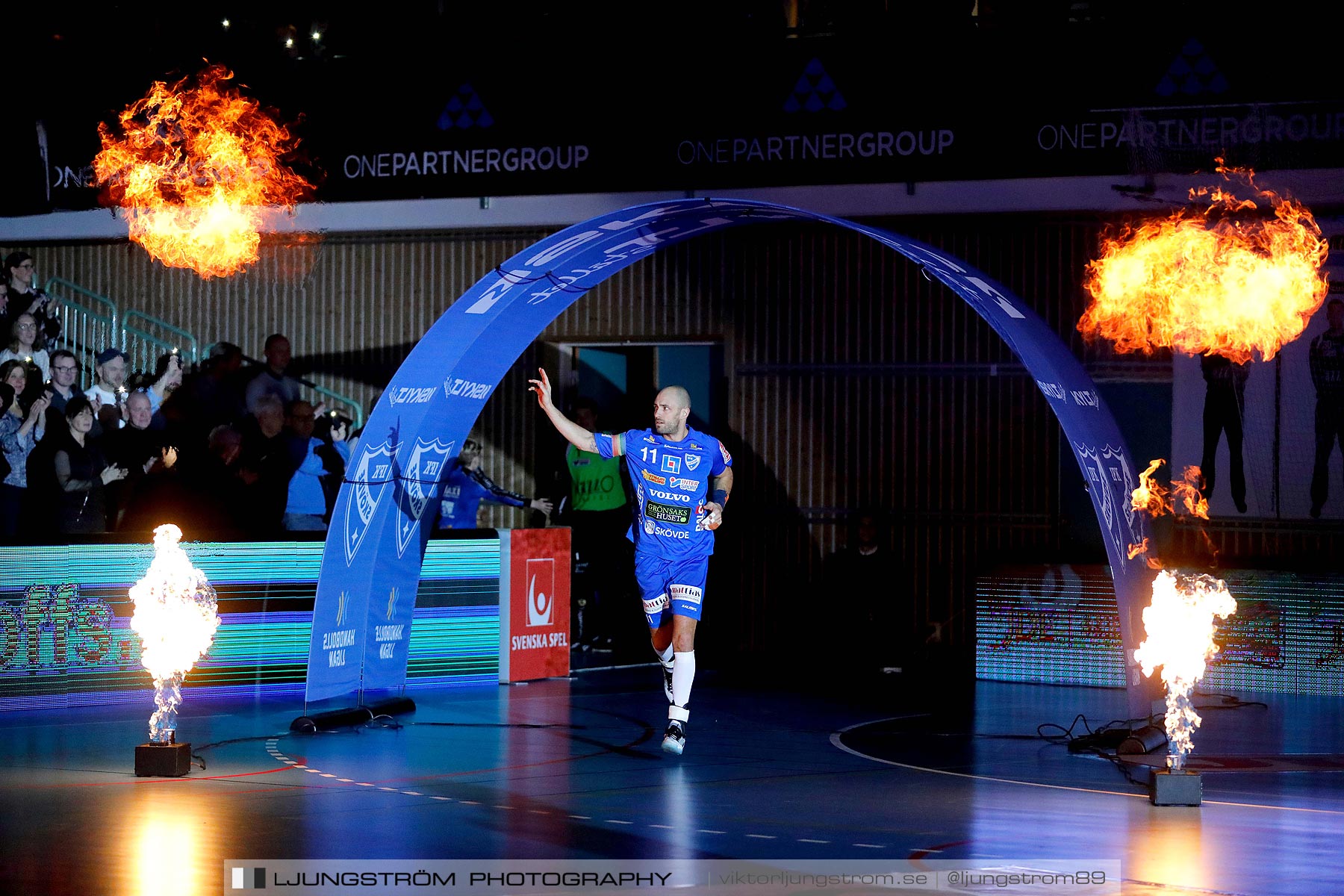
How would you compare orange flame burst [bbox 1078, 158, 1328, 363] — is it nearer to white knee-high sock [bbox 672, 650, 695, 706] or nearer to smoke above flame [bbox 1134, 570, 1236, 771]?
smoke above flame [bbox 1134, 570, 1236, 771]

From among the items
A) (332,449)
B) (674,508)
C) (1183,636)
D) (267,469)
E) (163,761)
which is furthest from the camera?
(332,449)

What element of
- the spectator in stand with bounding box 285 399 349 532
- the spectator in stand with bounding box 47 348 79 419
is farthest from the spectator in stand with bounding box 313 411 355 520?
the spectator in stand with bounding box 47 348 79 419

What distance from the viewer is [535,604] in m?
15.3

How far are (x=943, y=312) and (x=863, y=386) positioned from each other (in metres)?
1.22

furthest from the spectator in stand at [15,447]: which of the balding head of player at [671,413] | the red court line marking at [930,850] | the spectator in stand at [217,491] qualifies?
the red court line marking at [930,850]

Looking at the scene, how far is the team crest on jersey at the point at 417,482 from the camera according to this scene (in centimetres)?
1220

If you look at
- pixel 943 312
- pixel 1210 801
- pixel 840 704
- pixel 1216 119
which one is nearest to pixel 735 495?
pixel 943 312

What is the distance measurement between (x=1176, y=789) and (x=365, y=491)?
6.12 metres

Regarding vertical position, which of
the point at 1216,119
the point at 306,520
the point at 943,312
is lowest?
the point at 306,520

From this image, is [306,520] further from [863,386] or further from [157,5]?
[157,5]

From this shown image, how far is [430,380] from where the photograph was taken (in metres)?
11.9

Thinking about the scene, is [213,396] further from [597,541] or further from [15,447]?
[597,541]

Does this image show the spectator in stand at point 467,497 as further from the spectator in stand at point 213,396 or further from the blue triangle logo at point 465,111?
the blue triangle logo at point 465,111

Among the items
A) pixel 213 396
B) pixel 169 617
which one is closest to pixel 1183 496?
pixel 213 396
